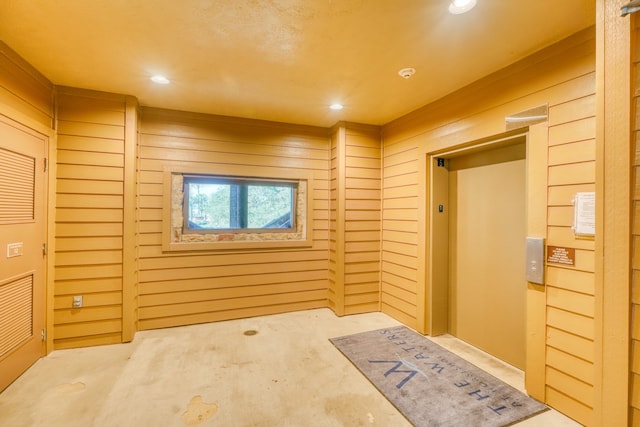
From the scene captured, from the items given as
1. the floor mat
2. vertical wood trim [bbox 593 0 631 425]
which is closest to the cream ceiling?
vertical wood trim [bbox 593 0 631 425]

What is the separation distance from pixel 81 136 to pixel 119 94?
0.55 metres

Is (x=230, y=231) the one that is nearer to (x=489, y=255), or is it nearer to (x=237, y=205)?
(x=237, y=205)

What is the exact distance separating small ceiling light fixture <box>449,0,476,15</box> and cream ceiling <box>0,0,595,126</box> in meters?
0.05

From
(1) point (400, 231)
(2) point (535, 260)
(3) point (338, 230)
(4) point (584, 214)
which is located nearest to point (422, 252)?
(1) point (400, 231)

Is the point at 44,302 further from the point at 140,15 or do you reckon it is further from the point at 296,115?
the point at 296,115

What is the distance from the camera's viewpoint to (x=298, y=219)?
3912mm

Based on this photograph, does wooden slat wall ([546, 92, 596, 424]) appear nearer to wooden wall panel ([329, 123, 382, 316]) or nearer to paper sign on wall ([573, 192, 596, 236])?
paper sign on wall ([573, 192, 596, 236])

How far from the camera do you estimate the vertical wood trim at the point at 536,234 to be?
2016 millimetres

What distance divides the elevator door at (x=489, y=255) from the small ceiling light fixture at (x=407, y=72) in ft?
3.61

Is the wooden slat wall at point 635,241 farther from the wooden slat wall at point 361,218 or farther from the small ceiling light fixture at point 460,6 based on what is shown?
the wooden slat wall at point 361,218

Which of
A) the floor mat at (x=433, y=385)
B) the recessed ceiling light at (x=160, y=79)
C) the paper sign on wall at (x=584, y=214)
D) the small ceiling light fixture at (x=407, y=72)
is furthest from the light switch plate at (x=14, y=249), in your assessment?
the paper sign on wall at (x=584, y=214)

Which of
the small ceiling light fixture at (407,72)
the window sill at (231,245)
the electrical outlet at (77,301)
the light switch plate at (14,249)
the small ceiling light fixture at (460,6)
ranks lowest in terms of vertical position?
the electrical outlet at (77,301)

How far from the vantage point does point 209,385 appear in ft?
7.23

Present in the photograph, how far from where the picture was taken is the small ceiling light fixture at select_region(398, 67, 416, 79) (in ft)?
7.89
